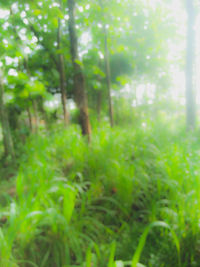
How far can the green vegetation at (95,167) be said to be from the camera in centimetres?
100

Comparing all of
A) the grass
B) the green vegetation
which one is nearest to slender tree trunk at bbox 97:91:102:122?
the green vegetation

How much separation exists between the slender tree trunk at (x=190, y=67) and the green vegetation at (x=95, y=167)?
79 centimetres

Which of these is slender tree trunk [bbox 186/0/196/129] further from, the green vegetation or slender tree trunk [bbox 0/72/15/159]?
slender tree trunk [bbox 0/72/15/159]

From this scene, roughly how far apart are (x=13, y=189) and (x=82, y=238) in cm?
131

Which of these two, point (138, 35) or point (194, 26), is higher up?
point (194, 26)

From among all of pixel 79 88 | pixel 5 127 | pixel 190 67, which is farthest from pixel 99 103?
pixel 190 67

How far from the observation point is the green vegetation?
100 centimetres

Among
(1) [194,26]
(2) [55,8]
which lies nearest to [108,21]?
(2) [55,8]

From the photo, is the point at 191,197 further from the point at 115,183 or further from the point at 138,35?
the point at 138,35

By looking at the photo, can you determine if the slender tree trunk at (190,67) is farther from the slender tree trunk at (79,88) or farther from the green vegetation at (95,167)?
the slender tree trunk at (79,88)

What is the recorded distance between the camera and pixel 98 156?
2.12 m

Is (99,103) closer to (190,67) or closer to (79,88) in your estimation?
(79,88)

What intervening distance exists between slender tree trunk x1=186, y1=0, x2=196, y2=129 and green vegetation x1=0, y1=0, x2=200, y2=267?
0.79 meters

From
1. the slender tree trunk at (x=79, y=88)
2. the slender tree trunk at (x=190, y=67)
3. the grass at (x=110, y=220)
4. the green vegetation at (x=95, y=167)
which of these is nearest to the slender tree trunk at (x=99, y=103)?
the green vegetation at (x=95, y=167)
